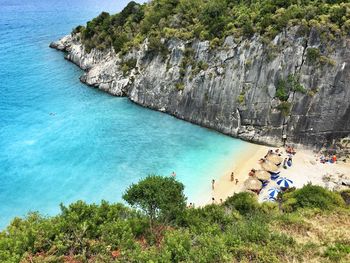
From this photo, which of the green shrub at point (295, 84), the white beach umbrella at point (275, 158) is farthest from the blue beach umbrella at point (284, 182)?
the green shrub at point (295, 84)

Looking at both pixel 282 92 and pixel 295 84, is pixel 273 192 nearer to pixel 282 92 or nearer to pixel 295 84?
pixel 282 92

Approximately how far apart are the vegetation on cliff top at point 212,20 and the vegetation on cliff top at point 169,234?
25859 millimetres

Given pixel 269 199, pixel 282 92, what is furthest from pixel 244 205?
pixel 282 92

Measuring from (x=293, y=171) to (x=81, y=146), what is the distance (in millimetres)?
26047

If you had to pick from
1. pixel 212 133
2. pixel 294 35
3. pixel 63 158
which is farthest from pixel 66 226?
pixel 294 35

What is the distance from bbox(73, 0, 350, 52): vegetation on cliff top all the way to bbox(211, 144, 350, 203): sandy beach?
15341 mm

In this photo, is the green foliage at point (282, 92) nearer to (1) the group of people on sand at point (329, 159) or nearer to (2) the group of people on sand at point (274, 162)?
(2) the group of people on sand at point (274, 162)

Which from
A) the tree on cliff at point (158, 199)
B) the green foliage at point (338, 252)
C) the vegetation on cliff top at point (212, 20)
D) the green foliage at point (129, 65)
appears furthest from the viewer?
the green foliage at point (129, 65)

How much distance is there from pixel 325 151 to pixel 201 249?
1079 inches

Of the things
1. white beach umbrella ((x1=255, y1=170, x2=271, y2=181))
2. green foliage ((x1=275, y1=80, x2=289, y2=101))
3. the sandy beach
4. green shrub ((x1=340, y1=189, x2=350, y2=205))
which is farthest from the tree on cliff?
green foliage ((x1=275, y1=80, x2=289, y2=101))

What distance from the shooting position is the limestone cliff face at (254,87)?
132ft

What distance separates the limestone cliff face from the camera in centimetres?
4038

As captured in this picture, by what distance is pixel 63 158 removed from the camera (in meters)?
40.4

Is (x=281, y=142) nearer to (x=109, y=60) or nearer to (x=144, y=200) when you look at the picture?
(x=144, y=200)
